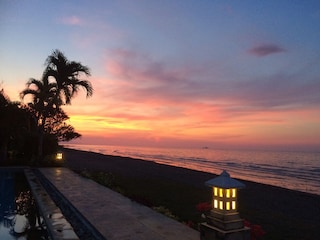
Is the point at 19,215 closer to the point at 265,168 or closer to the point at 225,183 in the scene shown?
the point at 225,183

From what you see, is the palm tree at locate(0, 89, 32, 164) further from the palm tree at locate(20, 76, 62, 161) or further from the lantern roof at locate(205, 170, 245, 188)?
the lantern roof at locate(205, 170, 245, 188)

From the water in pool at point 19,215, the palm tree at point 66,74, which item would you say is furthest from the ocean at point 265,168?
the water in pool at point 19,215

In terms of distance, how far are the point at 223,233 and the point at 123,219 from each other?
3757 millimetres

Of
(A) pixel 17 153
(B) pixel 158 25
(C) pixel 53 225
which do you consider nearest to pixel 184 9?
(B) pixel 158 25


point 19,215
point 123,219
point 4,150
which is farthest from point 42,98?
point 123,219

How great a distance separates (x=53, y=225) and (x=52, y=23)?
1225 centimetres

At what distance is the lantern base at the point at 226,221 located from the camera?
5.52 meters

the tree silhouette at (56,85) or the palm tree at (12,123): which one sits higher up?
the tree silhouette at (56,85)

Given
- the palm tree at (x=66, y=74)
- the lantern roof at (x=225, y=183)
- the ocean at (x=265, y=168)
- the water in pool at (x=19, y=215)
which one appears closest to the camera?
the lantern roof at (x=225, y=183)

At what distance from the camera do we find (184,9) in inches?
568

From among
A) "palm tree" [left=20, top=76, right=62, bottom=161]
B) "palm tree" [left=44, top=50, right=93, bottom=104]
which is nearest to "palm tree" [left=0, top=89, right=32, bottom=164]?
"palm tree" [left=20, top=76, right=62, bottom=161]

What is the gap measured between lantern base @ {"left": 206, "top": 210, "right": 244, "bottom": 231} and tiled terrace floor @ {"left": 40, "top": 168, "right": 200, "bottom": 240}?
4.53 ft

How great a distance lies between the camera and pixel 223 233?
543cm

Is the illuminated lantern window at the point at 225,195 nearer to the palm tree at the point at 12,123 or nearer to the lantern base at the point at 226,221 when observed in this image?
the lantern base at the point at 226,221
